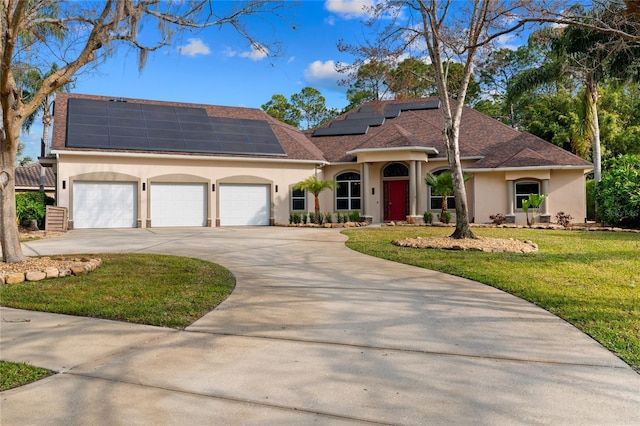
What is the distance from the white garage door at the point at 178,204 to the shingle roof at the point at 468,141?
7236mm

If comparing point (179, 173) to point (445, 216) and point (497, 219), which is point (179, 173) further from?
point (497, 219)

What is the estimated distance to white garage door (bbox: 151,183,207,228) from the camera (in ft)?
64.6

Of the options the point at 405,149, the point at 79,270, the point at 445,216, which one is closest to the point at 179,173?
the point at 405,149

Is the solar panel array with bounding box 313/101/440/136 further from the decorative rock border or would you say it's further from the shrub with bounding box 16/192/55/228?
the decorative rock border

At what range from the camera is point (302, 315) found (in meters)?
5.24

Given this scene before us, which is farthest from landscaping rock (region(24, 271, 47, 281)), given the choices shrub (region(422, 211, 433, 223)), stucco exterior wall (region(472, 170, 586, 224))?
stucco exterior wall (region(472, 170, 586, 224))

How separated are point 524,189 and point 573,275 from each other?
1437 centimetres

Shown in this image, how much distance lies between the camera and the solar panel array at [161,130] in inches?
756

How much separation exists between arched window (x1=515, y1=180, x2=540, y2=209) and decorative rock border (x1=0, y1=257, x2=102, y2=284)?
18.4 m

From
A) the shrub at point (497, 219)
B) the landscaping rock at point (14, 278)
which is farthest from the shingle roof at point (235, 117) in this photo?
the landscaping rock at point (14, 278)

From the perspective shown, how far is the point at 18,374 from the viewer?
11.3ft

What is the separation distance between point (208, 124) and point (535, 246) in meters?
17.2

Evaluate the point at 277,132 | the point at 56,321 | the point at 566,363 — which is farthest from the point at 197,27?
the point at 277,132

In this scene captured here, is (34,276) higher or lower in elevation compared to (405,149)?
lower
